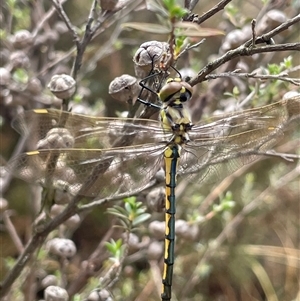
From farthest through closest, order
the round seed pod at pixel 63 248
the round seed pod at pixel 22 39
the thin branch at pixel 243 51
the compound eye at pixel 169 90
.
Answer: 1. the round seed pod at pixel 22 39
2. the round seed pod at pixel 63 248
3. the compound eye at pixel 169 90
4. the thin branch at pixel 243 51

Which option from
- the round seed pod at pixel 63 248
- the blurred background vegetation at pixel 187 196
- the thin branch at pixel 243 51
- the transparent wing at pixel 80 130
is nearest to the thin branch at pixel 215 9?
the thin branch at pixel 243 51

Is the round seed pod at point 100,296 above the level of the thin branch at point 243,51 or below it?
below

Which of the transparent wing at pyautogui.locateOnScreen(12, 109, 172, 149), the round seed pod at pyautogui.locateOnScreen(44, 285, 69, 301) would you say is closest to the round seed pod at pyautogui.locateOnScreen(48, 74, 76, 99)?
the transparent wing at pyautogui.locateOnScreen(12, 109, 172, 149)

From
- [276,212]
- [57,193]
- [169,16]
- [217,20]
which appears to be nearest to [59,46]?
[217,20]

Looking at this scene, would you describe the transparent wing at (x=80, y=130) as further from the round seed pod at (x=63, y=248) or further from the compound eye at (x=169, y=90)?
the round seed pod at (x=63, y=248)

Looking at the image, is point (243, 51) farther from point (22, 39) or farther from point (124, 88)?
point (22, 39)

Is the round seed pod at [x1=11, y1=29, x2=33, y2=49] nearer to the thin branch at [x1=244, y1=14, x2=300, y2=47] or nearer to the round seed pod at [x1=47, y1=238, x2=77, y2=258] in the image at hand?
the round seed pod at [x1=47, y1=238, x2=77, y2=258]

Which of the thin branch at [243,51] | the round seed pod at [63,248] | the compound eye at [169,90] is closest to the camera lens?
the thin branch at [243,51]
